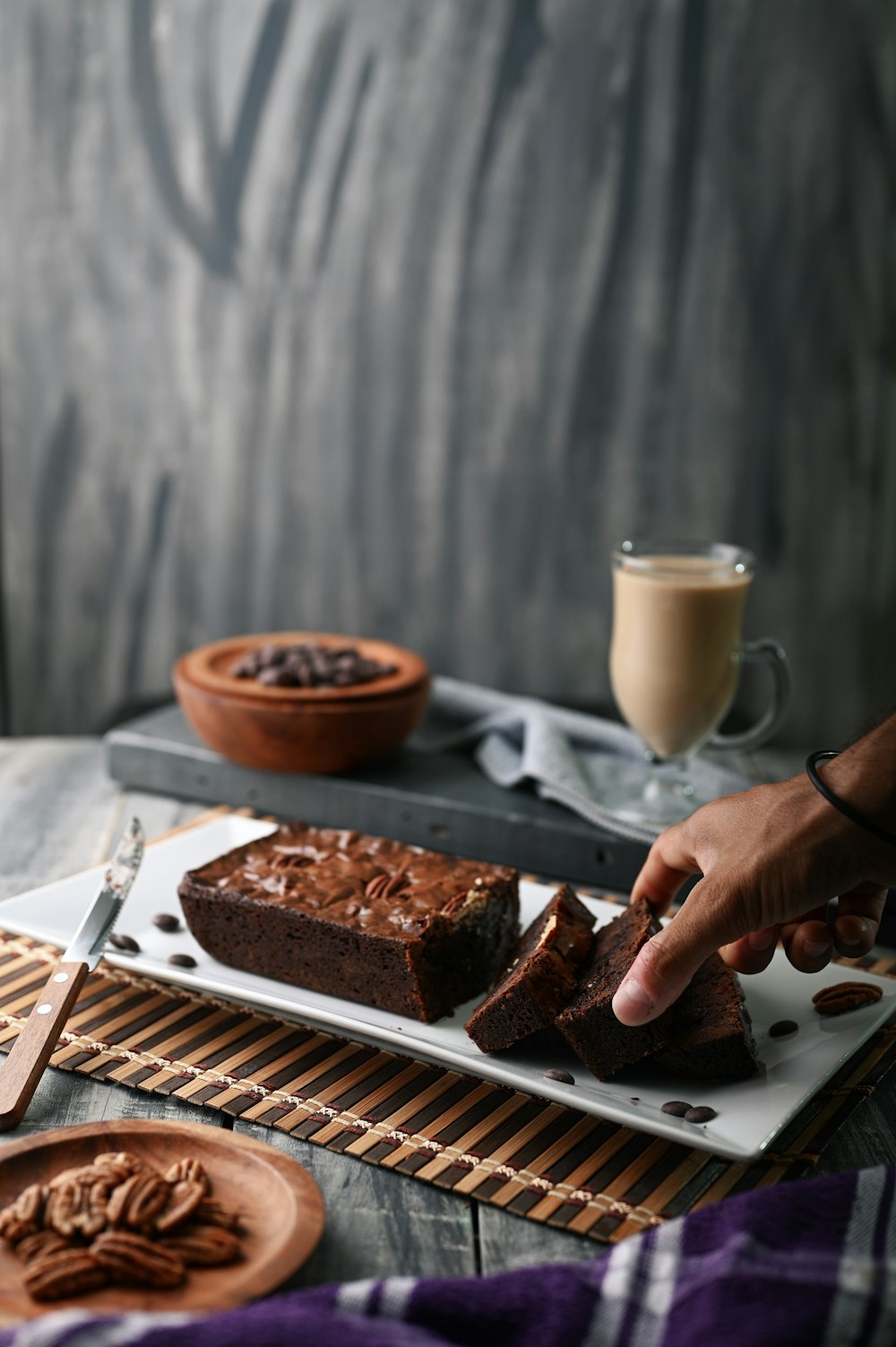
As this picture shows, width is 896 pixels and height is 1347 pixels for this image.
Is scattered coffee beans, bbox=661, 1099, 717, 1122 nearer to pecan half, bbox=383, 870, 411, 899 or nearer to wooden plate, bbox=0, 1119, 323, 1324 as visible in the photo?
wooden plate, bbox=0, 1119, 323, 1324

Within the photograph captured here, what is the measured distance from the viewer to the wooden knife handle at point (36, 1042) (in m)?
1.43

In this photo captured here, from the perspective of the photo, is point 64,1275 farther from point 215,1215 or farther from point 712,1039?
point 712,1039

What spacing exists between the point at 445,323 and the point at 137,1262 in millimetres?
2994

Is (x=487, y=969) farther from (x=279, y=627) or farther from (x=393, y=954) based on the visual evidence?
(x=279, y=627)

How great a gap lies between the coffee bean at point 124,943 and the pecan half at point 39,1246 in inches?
23.4

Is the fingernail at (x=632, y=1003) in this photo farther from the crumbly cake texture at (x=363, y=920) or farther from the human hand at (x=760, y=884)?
the crumbly cake texture at (x=363, y=920)

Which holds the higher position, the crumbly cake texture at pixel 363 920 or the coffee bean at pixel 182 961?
the crumbly cake texture at pixel 363 920

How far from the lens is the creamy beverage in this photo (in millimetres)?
2354

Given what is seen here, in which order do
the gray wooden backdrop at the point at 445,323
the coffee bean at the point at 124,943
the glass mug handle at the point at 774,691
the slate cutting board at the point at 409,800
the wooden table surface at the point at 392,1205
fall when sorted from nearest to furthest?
the wooden table surface at the point at 392,1205 → the coffee bean at the point at 124,943 → the slate cutting board at the point at 409,800 → the glass mug handle at the point at 774,691 → the gray wooden backdrop at the point at 445,323

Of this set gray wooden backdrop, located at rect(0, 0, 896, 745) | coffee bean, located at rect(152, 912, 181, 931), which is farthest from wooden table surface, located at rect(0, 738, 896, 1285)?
gray wooden backdrop, located at rect(0, 0, 896, 745)

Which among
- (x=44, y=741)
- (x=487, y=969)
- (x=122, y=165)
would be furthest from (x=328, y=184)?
(x=487, y=969)

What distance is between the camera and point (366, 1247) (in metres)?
1.28

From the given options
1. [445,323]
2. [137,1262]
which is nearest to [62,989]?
[137,1262]

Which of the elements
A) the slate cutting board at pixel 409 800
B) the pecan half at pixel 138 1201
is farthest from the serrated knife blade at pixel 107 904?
the slate cutting board at pixel 409 800
